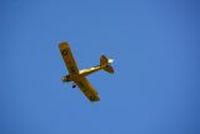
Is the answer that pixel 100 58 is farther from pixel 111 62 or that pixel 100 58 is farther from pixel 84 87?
pixel 84 87

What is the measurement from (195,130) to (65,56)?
Answer: 73.5m

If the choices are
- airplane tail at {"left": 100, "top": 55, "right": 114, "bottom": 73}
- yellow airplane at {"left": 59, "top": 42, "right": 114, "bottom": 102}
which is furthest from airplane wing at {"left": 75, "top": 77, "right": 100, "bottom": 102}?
airplane tail at {"left": 100, "top": 55, "right": 114, "bottom": 73}

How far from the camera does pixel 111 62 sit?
3894cm

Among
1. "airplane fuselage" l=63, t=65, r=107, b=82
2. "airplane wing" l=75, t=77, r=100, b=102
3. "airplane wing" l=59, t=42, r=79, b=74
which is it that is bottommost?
"airplane fuselage" l=63, t=65, r=107, b=82

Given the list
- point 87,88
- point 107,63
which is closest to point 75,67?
point 107,63

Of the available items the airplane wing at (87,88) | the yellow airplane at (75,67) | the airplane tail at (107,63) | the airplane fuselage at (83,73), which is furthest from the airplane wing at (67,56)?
the airplane tail at (107,63)

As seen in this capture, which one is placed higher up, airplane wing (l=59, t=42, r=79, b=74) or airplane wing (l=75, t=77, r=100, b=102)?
airplane wing (l=59, t=42, r=79, b=74)

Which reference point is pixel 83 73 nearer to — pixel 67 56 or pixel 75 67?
pixel 75 67

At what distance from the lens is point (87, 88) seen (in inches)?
1689

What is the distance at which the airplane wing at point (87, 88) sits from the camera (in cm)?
4075

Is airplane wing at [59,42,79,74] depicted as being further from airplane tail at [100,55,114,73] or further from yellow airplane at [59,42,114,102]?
airplane tail at [100,55,114,73]

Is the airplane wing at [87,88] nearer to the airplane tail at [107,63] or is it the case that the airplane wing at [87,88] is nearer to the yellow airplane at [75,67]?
the yellow airplane at [75,67]

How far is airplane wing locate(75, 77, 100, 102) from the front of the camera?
40.8 metres

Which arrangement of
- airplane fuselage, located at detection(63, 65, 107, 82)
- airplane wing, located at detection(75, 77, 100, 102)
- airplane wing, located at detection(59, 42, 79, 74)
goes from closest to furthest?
airplane wing, located at detection(59, 42, 79, 74) < airplane fuselage, located at detection(63, 65, 107, 82) < airplane wing, located at detection(75, 77, 100, 102)
